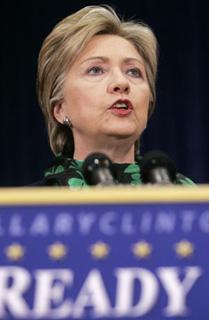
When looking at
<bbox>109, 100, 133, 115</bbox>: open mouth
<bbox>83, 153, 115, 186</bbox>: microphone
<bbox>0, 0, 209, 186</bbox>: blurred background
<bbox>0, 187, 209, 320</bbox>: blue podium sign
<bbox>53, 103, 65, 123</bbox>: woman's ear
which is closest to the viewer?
<bbox>0, 187, 209, 320</bbox>: blue podium sign

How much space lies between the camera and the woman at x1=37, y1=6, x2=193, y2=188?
102 cm

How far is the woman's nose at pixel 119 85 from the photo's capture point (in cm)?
102

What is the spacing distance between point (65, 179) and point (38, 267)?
0.48 m

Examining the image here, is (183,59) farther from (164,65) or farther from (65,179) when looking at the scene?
(65,179)

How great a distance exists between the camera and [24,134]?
11.2 ft

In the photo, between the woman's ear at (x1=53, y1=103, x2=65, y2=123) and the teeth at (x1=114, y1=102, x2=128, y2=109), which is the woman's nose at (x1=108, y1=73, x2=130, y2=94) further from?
the woman's ear at (x1=53, y1=103, x2=65, y2=123)

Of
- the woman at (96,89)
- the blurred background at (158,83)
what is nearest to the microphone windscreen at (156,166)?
the woman at (96,89)

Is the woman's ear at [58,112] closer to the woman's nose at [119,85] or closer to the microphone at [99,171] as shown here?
the woman's nose at [119,85]

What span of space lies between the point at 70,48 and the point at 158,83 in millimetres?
2240

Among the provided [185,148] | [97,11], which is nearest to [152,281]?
[97,11]

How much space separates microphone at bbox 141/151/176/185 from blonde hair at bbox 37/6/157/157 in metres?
0.46

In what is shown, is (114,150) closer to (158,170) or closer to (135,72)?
(135,72)

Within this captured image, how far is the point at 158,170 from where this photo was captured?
0.63 meters

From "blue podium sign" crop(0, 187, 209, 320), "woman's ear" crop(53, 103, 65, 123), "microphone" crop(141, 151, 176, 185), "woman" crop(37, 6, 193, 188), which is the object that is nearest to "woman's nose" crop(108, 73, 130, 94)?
"woman" crop(37, 6, 193, 188)
